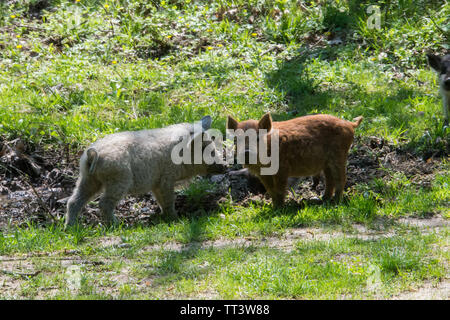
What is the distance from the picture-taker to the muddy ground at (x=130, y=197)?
8523mm

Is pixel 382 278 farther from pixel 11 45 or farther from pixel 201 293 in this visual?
pixel 11 45

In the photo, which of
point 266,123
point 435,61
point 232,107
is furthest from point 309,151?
point 435,61

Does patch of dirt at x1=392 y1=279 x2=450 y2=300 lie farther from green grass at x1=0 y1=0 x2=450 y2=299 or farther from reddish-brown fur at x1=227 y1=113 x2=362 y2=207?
reddish-brown fur at x1=227 y1=113 x2=362 y2=207

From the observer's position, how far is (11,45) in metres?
13.1

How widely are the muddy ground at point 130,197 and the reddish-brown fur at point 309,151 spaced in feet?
2.40

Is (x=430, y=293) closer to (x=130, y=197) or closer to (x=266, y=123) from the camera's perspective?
(x=266, y=123)

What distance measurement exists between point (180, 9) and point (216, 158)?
6609 millimetres

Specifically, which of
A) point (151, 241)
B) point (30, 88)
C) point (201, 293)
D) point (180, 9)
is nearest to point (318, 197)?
point (151, 241)

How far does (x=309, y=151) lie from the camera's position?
7816 millimetres

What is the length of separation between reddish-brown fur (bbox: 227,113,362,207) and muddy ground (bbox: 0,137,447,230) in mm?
733

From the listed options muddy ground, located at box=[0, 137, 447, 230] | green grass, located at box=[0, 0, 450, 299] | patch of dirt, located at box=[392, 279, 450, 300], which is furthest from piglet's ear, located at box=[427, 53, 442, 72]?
patch of dirt, located at box=[392, 279, 450, 300]

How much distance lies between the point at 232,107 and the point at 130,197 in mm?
2608

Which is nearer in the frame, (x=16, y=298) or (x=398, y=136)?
(x=16, y=298)

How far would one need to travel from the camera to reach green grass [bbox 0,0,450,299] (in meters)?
5.70
